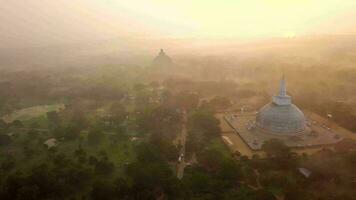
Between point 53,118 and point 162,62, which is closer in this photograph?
point 53,118

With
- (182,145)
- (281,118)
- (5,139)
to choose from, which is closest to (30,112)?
(5,139)

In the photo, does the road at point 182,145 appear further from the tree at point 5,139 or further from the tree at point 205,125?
the tree at point 5,139

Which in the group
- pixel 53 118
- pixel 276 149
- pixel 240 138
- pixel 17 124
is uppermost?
pixel 276 149

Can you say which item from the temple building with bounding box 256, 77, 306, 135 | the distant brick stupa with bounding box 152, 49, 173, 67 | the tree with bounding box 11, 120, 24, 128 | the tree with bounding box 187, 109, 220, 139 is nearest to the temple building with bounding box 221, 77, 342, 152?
the temple building with bounding box 256, 77, 306, 135

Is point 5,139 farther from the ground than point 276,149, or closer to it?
closer to it

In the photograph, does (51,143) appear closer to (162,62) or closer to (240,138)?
(240,138)

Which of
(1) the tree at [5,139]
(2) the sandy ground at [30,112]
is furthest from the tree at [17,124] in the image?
(1) the tree at [5,139]

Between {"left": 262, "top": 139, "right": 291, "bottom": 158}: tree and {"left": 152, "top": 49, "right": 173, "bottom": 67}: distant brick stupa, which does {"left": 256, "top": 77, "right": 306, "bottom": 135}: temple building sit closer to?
{"left": 262, "top": 139, "right": 291, "bottom": 158}: tree

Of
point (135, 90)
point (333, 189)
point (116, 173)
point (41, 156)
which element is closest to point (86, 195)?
point (116, 173)
